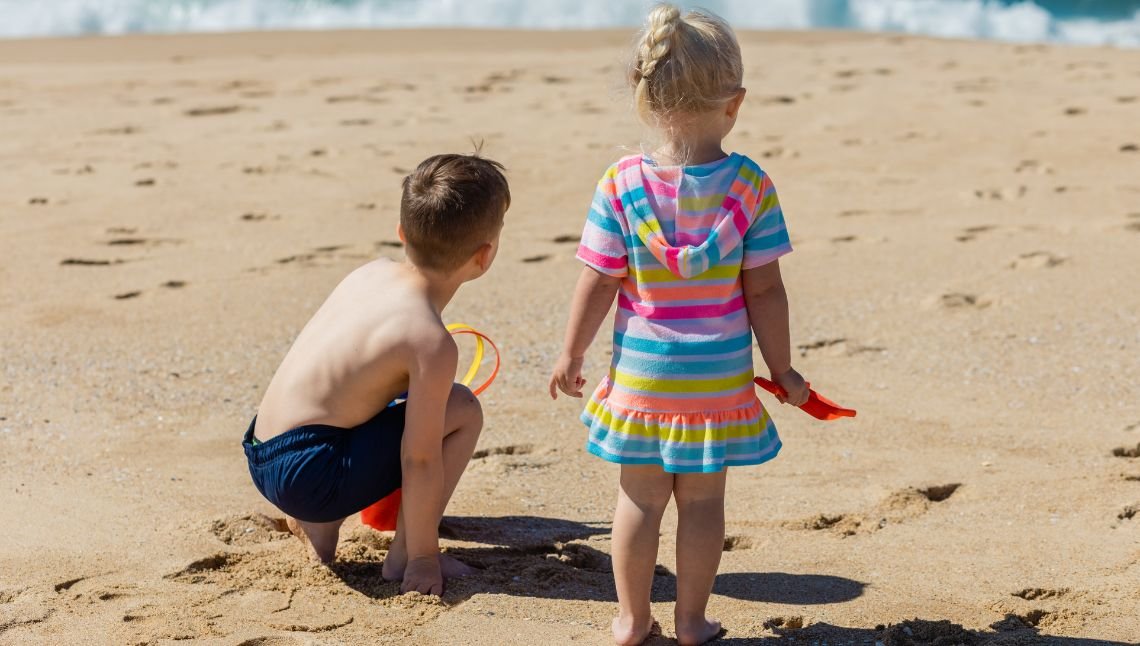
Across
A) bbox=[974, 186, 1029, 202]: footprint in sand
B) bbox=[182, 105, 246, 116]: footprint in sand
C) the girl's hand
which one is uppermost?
the girl's hand

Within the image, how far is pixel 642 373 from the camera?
2170mm

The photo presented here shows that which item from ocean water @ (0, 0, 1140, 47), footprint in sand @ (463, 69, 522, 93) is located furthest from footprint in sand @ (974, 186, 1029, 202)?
ocean water @ (0, 0, 1140, 47)

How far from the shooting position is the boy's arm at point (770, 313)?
2.19m

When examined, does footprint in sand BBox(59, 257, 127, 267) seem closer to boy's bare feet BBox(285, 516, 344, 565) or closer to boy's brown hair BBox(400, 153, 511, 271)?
boy's bare feet BBox(285, 516, 344, 565)

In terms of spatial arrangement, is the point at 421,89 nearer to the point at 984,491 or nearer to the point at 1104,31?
the point at 984,491

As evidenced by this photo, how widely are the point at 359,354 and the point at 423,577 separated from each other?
434mm

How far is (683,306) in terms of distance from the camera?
216 cm

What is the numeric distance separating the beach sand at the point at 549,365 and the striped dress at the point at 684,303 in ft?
0.68

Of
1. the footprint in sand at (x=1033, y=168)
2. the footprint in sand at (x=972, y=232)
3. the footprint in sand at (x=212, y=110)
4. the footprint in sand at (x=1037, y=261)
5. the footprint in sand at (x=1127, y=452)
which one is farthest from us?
the footprint in sand at (x=212, y=110)

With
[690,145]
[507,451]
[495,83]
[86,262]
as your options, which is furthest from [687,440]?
[495,83]

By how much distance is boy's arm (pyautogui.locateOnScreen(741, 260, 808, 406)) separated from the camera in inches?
86.4

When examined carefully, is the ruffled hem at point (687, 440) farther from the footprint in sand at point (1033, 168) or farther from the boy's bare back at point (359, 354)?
the footprint in sand at point (1033, 168)

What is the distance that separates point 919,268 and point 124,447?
285 centimetres

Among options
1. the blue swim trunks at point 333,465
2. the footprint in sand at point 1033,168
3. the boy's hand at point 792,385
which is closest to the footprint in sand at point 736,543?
the boy's hand at point 792,385
